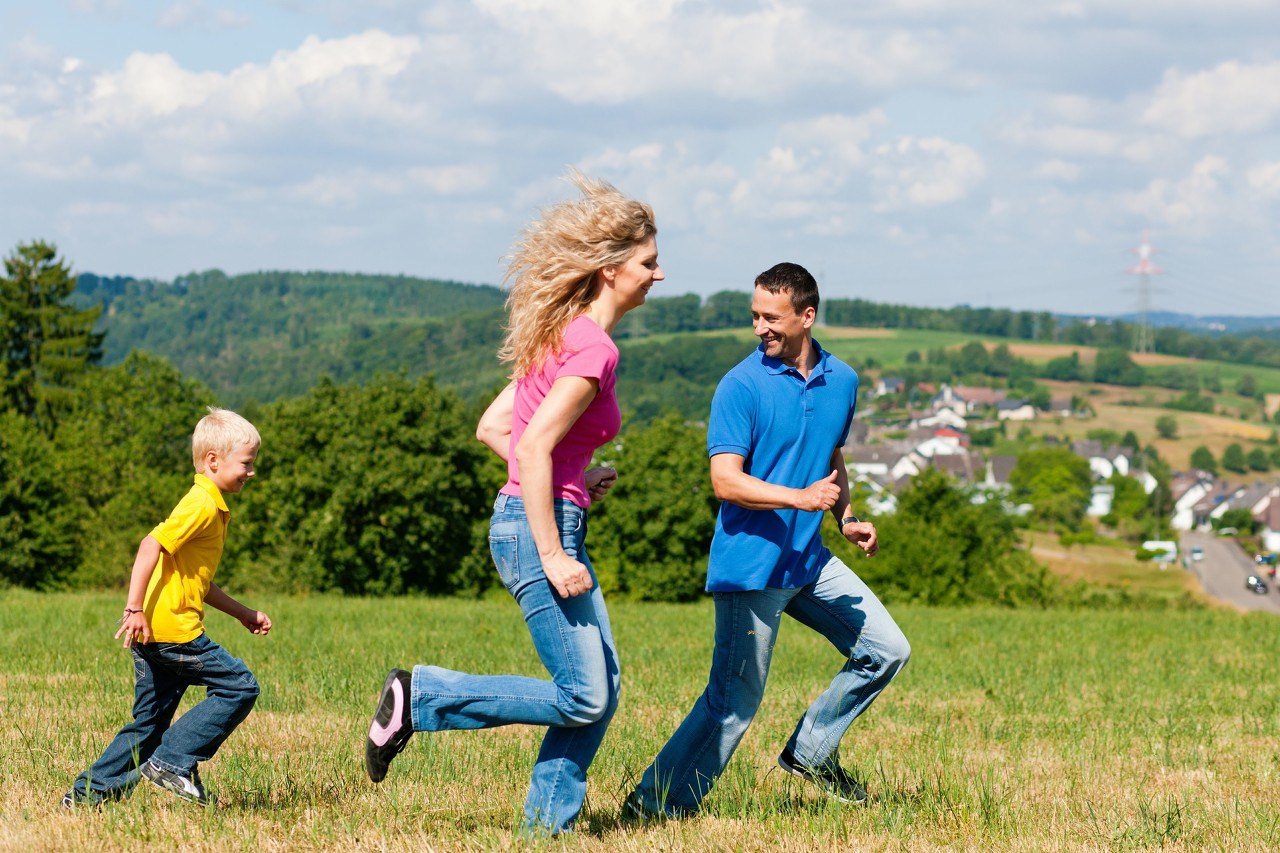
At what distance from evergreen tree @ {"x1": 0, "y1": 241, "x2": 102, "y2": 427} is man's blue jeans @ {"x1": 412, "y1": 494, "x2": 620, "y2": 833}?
57398 mm

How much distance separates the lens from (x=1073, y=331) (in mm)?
191750

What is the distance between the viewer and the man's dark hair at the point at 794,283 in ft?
16.6

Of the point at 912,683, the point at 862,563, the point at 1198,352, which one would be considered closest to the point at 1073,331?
the point at 1198,352

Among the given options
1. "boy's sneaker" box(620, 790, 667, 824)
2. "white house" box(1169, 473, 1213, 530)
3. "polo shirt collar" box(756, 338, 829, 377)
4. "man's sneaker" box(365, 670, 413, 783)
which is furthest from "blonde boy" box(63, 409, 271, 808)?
"white house" box(1169, 473, 1213, 530)

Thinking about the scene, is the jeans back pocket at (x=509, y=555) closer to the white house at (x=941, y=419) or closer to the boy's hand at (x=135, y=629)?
the boy's hand at (x=135, y=629)

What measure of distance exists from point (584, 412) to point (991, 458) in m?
144

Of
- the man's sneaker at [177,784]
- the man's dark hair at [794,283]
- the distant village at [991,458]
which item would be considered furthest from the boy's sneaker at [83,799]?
the distant village at [991,458]

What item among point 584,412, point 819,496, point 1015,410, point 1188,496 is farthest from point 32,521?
point 1015,410

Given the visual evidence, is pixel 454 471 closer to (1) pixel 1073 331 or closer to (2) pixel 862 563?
(2) pixel 862 563

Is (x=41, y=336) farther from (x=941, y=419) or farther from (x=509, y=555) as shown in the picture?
(x=941, y=419)

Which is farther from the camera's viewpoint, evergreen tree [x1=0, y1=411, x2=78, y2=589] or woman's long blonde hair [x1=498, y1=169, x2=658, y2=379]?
evergreen tree [x1=0, y1=411, x2=78, y2=589]

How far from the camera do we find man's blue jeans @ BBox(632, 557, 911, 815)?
16.6 feet

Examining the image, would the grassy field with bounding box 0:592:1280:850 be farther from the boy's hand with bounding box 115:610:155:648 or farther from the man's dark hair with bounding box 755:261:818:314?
the man's dark hair with bounding box 755:261:818:314

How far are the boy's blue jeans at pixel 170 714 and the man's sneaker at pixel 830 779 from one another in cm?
228
